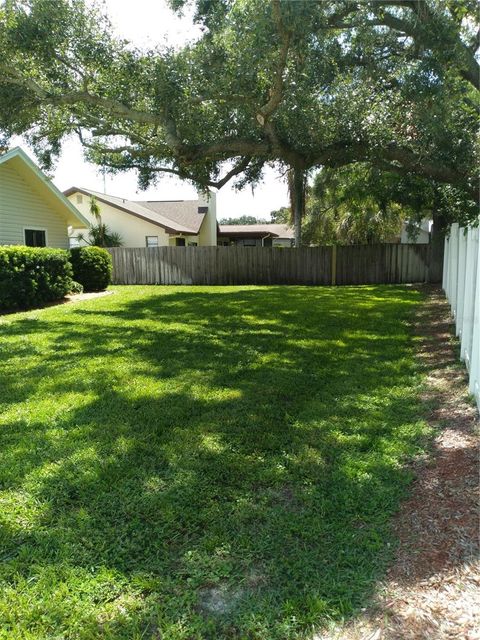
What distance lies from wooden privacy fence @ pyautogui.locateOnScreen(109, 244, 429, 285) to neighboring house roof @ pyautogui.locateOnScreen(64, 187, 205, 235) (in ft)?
19.2

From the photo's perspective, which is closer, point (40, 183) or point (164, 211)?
point (40, 183)

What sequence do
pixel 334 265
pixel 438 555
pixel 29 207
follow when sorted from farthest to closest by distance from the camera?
pixel 334 265 < pixel 29 207 < pixel 438 555

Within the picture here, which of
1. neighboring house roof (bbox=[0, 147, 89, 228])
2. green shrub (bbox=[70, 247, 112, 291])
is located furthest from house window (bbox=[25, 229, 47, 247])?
green shrub (bbox=[70, 247, 112, 291])

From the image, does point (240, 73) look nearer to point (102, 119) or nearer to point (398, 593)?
point (102, 119)

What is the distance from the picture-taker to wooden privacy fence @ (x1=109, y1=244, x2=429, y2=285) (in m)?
18.5

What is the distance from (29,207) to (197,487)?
14513mm

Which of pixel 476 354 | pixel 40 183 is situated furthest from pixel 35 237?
pixel 476 354

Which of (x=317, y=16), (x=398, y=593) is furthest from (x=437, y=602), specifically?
(x=317, y=16)

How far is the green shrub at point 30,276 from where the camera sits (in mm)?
10820

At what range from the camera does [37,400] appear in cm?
461

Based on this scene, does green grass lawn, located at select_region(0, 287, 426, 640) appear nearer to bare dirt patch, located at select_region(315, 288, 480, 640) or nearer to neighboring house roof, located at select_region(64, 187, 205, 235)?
bare dirt patch, located at select_region(315, 288, 480, 640)

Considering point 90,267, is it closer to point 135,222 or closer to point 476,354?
point 135,222

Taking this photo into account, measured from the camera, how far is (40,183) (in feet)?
48.6

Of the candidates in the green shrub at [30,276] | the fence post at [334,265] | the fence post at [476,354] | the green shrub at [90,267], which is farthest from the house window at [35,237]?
the fence post at [476,354]
